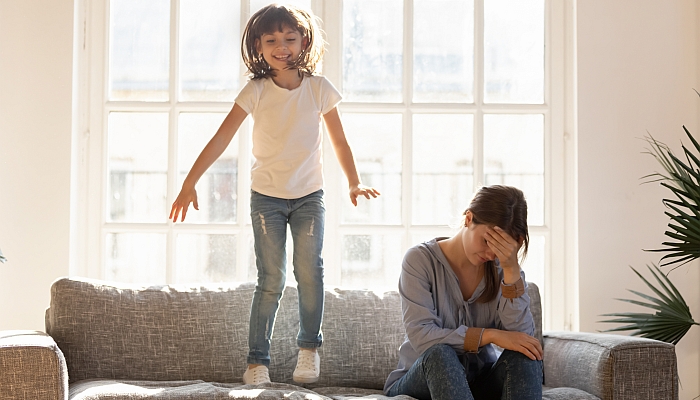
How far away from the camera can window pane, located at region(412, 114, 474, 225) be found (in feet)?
10.5

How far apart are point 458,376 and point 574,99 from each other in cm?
170

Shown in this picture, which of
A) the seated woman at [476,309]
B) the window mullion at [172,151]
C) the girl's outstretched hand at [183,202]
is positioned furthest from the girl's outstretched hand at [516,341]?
the window mullion at [172,151]

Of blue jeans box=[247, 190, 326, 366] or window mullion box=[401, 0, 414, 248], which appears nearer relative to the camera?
blue jeans box=[247, 190, 326, 366]

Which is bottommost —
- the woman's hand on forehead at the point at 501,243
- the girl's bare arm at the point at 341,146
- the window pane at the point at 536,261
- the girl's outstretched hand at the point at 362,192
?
the window pane at the point at 536,261

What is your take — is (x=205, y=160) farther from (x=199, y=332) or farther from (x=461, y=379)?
(x=461, y=379)

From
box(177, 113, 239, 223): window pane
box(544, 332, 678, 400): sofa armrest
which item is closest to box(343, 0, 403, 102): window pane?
box(177, 113, 239, 223): window pane

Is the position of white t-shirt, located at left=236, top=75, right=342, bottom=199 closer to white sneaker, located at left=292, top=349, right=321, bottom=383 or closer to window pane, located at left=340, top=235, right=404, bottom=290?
white sneaker, located at left=292, top=349, right=321, bottom=383

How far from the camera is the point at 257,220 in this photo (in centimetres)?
246

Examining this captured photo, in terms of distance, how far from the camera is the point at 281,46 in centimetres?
244

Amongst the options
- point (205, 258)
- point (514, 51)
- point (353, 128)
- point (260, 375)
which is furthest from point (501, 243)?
point (205, 258)

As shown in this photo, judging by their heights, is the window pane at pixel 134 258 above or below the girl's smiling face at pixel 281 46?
below

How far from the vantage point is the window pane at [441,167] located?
126 inches

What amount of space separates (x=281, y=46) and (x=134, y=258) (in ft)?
4.25

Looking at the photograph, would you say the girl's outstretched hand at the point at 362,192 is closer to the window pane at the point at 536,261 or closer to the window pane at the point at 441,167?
the window pane at the point at 441,167
